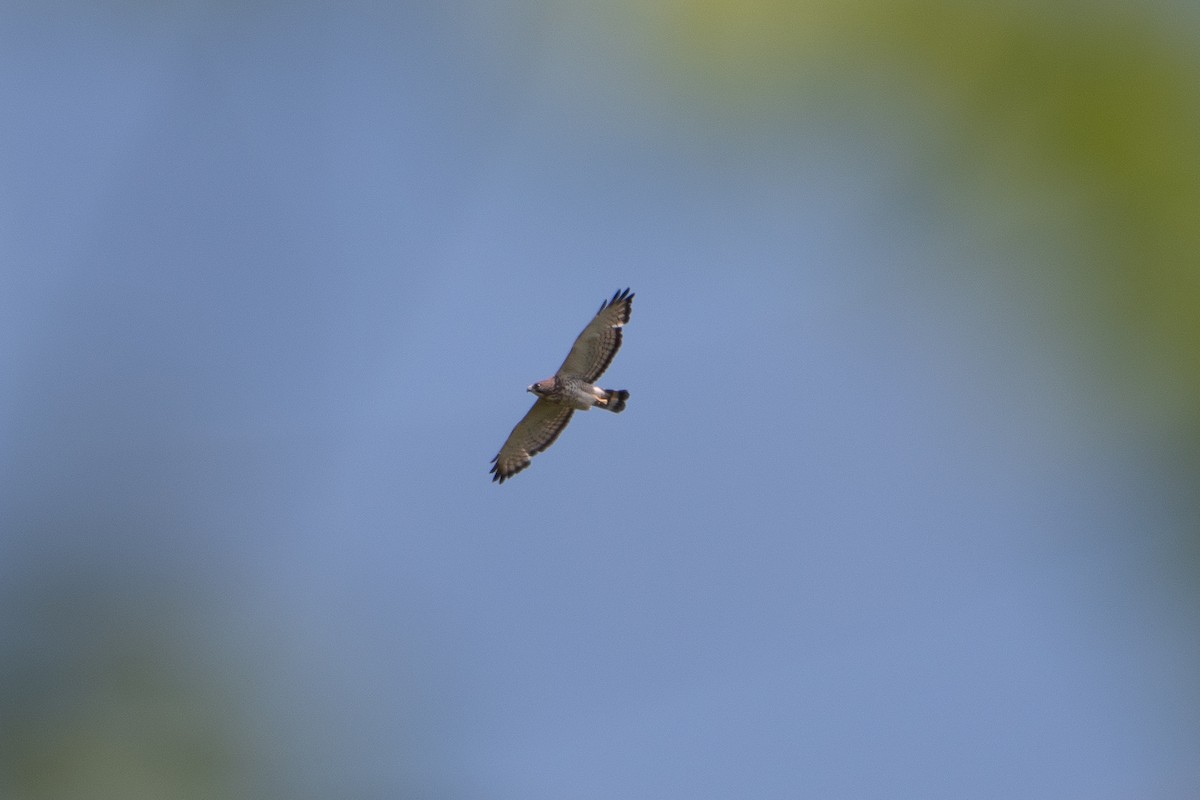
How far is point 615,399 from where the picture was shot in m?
11.1

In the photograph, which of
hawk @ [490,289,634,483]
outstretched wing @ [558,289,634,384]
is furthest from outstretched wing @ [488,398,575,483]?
outstretched wing @ [558,289,634,384]

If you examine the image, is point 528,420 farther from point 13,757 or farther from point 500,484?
point 13,757

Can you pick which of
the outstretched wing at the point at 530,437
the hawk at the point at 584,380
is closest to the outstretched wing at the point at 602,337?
the hawk at the point at 584,380

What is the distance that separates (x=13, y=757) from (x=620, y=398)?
9380 millimetres

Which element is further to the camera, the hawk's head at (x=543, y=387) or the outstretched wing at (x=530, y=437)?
the outstretched wing at (x=530, y=437)

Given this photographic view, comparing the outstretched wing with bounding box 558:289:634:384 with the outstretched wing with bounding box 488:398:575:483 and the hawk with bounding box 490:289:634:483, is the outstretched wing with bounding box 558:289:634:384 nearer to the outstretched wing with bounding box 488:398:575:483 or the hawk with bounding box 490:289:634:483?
the hawk with bounding box 490:289:634:483

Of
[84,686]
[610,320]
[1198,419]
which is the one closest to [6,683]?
[84,686]

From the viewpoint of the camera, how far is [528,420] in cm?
1132

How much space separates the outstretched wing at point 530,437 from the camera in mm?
11242

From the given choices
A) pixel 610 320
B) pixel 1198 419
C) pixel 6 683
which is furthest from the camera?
pixel 610 320

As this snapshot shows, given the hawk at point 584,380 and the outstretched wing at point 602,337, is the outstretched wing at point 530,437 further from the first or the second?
the outstretched wing at point 602,337

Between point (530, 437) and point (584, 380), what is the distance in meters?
1.04

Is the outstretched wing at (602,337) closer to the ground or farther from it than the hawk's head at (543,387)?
farther from it

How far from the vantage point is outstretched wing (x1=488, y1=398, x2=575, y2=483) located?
36.9 ft
